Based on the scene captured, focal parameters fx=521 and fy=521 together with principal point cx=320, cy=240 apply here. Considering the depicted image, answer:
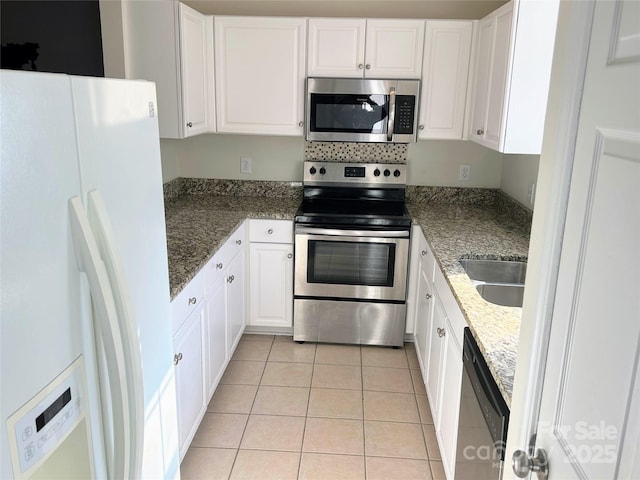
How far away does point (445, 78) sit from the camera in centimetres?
317

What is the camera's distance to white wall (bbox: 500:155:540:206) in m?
3.05

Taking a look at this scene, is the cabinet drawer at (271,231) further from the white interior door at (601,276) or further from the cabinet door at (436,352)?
the white interior door at (601,276)

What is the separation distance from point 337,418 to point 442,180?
6.08 ft

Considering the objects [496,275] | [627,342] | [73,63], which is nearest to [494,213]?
[496,275]

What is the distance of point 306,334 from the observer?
11.2 feet

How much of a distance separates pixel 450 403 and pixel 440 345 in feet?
1.04

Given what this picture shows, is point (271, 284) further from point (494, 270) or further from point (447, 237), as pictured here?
point (494, 270)

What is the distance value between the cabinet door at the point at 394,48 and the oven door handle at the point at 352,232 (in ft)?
3.11

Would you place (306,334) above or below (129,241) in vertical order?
below

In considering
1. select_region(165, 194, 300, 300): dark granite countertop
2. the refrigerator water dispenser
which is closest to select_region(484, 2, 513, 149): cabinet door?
select_region(165, 194, 300, 300): dark granite countertop

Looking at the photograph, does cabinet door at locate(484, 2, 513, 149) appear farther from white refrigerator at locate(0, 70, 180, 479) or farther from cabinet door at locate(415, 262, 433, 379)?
white refrigerator at locate(0, 70, 180, 479)

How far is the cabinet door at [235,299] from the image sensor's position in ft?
9.59

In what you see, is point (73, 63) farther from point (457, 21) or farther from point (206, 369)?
point (457, 21)

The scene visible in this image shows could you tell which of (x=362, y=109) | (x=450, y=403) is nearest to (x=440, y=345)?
(x=450, y=403)
